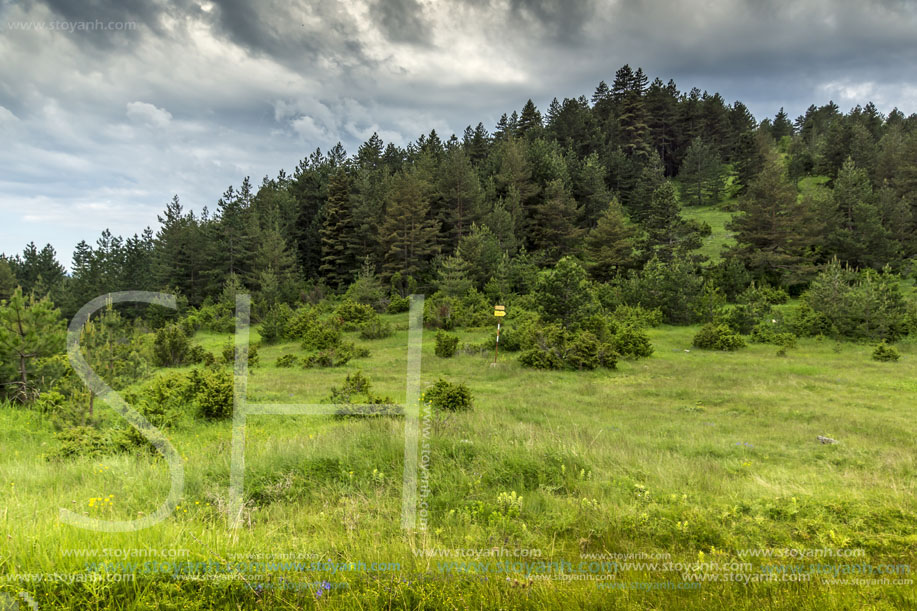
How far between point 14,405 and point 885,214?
57164mm

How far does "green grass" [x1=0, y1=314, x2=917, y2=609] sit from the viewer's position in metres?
2.77

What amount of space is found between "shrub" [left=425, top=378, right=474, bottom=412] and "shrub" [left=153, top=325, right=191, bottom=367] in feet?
58.5

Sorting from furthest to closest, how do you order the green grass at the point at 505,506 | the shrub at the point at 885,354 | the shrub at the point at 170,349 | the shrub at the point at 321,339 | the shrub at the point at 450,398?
the shrub at the point at 321,339 → the shrub at the point at 170,349 → the shrub at the point at 885,354 → the shrub at the point at 450,398 → the green grass at the point at 505,506

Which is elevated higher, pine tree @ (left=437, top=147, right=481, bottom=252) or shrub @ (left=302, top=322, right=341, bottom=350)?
pine tree @ (left=437, top=147, right=481, bottom=252)

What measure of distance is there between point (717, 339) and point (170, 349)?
29.1m

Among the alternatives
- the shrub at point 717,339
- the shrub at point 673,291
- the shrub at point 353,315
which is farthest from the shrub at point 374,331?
the shrub at point 717,339

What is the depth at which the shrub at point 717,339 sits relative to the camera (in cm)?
2205

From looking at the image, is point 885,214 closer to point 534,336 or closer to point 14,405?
point 534,336

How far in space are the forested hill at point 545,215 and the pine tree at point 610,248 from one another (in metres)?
0.13

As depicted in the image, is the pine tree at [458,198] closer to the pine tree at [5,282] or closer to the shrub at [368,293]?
the shrub at [368,293]

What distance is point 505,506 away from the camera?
4809 millimetres

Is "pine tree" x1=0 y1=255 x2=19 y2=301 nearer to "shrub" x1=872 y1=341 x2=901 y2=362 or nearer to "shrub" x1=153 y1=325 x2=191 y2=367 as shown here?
"shrub" x1=153 y1=325 x2=191 y2=367

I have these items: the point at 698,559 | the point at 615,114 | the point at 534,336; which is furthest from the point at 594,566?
the point at 615,114

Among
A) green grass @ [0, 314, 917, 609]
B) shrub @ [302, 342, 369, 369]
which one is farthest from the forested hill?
green grass @ [0, 314, 917, 609]
